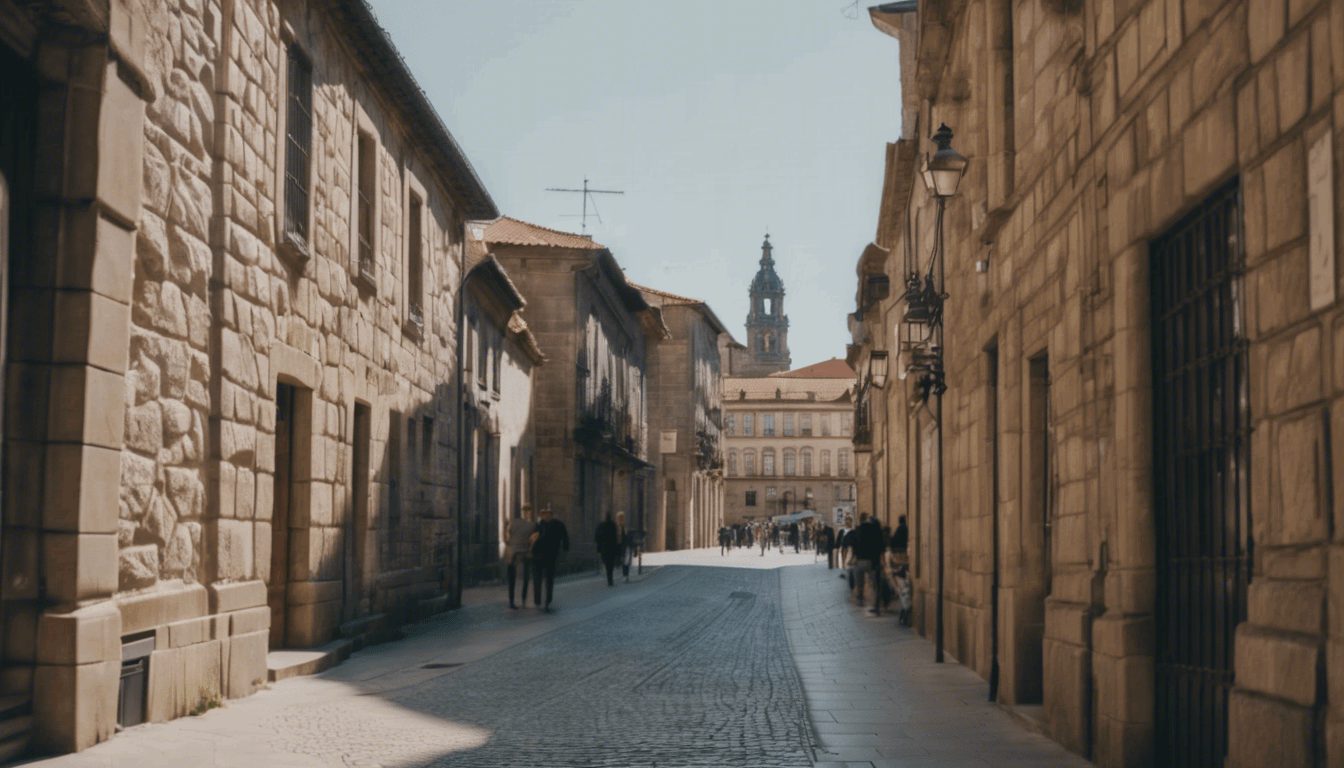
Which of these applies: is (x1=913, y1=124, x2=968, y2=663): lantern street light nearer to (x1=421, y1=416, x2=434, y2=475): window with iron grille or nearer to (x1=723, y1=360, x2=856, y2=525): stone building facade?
(x1=421, y1=416, x2=434, y2=475): window with iron grille

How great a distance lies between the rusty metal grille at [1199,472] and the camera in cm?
617

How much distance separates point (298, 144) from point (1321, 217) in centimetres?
1029

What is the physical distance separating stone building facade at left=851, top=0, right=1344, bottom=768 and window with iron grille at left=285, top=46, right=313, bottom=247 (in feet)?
19.2

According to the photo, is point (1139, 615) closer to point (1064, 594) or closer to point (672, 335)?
point (1064, 594)

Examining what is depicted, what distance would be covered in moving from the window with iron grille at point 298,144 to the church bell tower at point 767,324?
139 meters

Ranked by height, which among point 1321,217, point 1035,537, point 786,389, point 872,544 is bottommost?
point 872,544

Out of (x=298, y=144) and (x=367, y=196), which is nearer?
(x=298, y=144)

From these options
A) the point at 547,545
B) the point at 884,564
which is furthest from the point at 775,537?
the point at 547,545

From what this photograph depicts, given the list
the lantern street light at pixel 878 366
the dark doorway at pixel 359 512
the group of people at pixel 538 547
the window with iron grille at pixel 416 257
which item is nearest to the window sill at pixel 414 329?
the window with iron grille at pixel 416 257

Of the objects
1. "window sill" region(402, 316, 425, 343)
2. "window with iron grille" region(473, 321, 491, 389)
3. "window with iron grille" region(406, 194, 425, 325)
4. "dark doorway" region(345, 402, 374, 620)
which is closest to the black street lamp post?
"dark doorway" region(345, 402, 374, 620)

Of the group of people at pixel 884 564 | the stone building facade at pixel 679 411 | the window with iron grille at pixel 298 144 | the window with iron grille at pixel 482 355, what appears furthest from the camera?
the stone building facade at pixel 679 411

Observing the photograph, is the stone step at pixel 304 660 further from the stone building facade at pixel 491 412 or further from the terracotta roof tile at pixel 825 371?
the terracotta roof tile at pixel 825 371

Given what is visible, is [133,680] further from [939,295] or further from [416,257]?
[416,257]

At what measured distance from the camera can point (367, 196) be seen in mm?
16266
